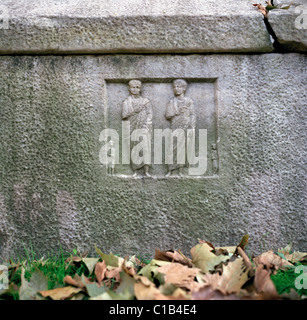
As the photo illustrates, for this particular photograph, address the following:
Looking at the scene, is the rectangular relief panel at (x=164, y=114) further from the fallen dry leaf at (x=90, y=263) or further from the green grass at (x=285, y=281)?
the green grass at (x=285, y=281)

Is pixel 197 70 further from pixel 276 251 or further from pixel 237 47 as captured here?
pixel 276 251

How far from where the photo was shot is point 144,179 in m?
1.80

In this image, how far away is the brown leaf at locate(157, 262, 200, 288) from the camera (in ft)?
3.89

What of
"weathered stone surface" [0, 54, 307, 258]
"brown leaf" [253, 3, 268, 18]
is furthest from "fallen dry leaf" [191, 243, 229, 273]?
"brown leaf" [253, 3, 268, 18]

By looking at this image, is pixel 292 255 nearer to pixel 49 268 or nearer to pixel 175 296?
pixel 175 296

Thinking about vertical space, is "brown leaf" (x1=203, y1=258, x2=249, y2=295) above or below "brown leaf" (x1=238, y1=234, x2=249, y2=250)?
below

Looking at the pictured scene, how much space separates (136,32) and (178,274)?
132cm

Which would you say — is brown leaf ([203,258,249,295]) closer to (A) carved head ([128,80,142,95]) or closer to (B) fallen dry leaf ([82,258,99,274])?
(B) fallen dry leaf ([82,258,99,274])

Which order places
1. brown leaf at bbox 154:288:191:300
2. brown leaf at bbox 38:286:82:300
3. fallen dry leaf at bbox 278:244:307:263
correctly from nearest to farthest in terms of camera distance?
brown leaf at bbox 154:288:191:300 → brown leaf at bbox 38:286:82:300 → fallen dry leaf at bbox 278:244:307:263

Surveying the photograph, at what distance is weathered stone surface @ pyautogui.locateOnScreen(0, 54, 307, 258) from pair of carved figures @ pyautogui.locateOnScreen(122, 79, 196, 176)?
0.24 ft

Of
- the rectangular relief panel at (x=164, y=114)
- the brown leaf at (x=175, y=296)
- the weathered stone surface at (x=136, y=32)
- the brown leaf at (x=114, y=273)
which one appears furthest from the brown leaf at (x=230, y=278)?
the weathered stone surface at (x=136, y=32)

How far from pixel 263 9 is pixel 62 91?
4.26 ft

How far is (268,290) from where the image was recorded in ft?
3.50
